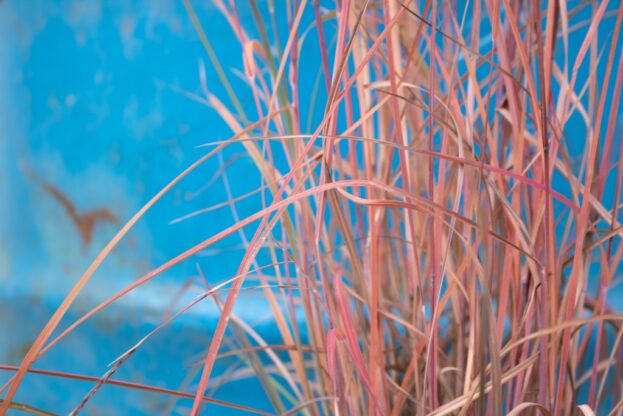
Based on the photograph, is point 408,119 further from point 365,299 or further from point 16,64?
point 16,64

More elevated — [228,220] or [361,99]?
[361,99]

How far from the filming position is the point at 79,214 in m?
0.67

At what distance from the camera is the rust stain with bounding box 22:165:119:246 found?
654 mm

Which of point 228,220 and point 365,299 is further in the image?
point 228,220

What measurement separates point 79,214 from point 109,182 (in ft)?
0.17

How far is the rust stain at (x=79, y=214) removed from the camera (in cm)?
65

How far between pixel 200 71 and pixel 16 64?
0.22m

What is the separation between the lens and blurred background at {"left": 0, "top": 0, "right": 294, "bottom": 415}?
0.62m

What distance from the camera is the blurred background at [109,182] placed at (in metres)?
0.62

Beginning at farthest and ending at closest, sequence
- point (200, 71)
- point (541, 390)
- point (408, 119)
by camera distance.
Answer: point (200, 71)
point (408, 119)
point (541, 390)

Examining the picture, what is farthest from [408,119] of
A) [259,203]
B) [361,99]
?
[259,203]

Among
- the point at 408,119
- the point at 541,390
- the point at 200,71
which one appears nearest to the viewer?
the point at 541,390

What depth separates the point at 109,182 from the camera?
65 cm

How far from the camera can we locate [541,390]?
25cm
